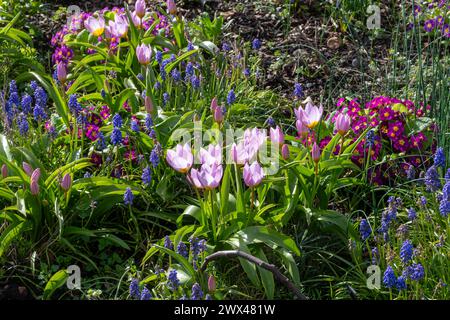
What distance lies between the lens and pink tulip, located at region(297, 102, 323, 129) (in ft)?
11.9

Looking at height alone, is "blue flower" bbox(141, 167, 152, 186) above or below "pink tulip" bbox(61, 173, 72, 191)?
below

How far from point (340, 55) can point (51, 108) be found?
1837 mm

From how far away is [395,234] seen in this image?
3.54 m

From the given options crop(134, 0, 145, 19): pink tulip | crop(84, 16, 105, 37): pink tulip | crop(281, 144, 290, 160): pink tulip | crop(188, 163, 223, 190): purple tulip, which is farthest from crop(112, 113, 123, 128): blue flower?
crop(134, 0, 145, 19): pink tulip

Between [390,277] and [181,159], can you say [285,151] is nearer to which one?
[181,159]

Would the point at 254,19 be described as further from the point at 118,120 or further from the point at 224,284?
the point at 224,284

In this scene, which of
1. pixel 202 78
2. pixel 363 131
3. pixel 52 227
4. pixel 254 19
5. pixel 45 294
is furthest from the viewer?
pixel 254 19

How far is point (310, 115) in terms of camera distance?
11.9ft

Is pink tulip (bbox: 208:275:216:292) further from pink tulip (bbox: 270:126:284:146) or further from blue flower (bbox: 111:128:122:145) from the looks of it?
blue flower (bbox: 111:128:122:145)

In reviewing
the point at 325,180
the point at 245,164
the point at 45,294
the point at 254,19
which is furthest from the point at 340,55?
the point at 45,294

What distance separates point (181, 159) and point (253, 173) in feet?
1.04

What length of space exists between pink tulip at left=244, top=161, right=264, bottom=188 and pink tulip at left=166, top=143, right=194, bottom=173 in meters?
0.25

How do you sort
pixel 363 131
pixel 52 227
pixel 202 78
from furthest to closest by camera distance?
pixel 202 78 < pixel 363 131 < pixel 52 227

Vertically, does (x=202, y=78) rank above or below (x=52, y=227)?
above
